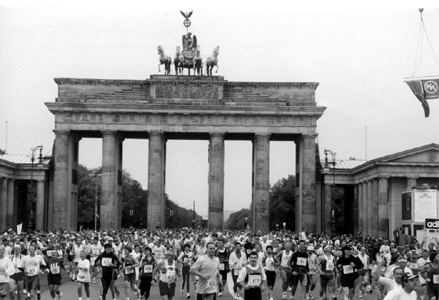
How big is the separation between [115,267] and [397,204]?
56.7 m

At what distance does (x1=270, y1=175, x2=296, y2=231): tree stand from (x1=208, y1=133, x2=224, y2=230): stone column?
157 feet

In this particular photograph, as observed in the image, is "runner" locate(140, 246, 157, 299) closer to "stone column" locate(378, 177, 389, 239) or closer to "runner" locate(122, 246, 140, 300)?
"runner" locate(122, 246, 140, 300)

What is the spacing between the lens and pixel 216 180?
90188 mm

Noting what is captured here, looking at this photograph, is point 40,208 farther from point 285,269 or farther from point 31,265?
point 31,265

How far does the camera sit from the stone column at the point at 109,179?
293ft

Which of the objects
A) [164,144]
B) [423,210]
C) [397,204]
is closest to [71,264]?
[423,210]

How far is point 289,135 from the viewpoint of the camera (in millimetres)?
93125

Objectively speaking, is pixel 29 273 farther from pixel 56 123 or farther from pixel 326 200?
pixel 326 200

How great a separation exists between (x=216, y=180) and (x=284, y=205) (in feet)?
168

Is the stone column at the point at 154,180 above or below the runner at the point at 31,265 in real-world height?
above

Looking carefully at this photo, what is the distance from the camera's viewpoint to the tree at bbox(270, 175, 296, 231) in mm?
138375

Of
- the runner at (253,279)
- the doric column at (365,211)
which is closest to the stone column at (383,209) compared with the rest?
the doric column at (365,211)

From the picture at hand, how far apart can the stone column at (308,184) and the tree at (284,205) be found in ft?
154

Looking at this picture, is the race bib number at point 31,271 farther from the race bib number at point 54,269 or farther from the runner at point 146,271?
the runner at point 146,271
